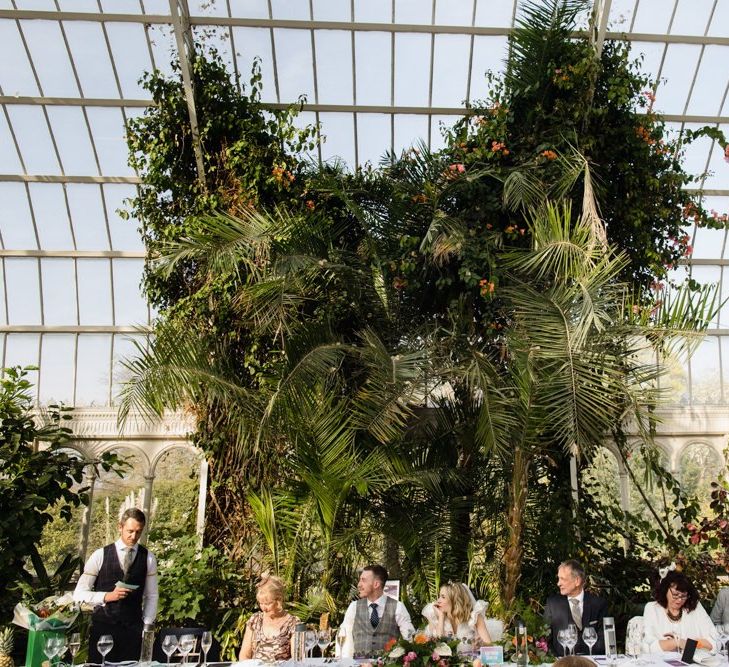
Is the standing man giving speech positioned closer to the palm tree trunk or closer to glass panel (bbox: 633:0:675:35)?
the palm tree trunk

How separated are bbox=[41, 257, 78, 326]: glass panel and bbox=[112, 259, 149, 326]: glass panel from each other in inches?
18.9

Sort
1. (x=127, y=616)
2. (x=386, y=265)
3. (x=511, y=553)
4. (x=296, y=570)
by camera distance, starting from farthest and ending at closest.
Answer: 1. (x=386, y=265)
2. (x=296, y=570)
3. (x=511, y=553)
4. (x=127, y=616)

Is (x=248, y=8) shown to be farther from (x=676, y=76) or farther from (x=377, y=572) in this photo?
(x=377, y=572)

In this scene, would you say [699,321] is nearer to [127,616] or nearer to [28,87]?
[127,616]

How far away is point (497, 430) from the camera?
566cm

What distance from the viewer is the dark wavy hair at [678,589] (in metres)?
4.71

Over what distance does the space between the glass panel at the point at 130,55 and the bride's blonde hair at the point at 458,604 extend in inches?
244

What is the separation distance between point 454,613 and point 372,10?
6141 millimetres

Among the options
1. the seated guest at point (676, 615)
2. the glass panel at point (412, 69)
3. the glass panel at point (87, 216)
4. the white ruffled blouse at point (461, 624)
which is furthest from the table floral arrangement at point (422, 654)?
the glass panel at point (87, 216)

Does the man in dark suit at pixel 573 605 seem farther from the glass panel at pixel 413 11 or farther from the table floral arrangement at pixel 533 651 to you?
the glass panel at pixel 413 11

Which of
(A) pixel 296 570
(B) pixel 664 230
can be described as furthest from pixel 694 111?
(A) pixel 296 570

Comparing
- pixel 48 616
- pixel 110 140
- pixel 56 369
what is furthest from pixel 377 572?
pixel 110 140

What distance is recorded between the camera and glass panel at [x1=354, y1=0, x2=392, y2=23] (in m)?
8.46

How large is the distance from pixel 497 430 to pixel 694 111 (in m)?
5.29
